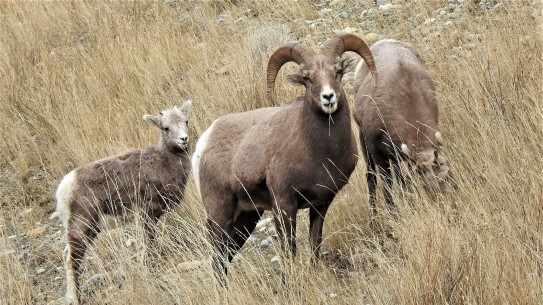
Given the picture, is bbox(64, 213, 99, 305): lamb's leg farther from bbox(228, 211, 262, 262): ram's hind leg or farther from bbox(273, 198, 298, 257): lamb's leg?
bbox(273, 198, 298, 257): lamb's leg

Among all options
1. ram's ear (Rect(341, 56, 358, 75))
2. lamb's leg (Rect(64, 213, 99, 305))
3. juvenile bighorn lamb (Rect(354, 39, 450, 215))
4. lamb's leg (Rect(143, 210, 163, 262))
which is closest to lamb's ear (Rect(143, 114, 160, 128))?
lamb's leg (Rect(143, 210, 163, 262))

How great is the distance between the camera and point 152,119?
7.56 meters

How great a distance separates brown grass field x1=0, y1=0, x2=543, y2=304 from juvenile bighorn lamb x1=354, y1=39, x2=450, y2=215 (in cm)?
30

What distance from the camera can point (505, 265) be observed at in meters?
3.86

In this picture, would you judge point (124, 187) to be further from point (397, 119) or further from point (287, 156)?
point (397, 119)

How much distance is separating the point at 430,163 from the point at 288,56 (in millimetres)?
1206

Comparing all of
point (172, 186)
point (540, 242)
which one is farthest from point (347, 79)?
point (540, 242)

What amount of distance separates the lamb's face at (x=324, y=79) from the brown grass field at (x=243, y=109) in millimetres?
755

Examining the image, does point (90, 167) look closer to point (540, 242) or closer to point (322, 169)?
point (322, 169)

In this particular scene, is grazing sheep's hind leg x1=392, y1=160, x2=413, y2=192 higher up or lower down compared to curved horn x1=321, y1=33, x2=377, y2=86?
lower down

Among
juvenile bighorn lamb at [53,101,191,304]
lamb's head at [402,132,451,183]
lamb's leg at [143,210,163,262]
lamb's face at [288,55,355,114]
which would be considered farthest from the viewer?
juvenile bighorn lamb at [53,101,191,304]

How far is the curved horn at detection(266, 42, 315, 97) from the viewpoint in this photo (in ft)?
17.2

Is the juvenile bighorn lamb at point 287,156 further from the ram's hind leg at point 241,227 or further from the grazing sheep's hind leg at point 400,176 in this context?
the grazing sheep's hind leg at point 400,176

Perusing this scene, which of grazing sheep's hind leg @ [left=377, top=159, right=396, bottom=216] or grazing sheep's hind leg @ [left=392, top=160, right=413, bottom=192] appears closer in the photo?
grazing sheep's hind leg @ [left=392, top=160, right=413, bottom=192]
